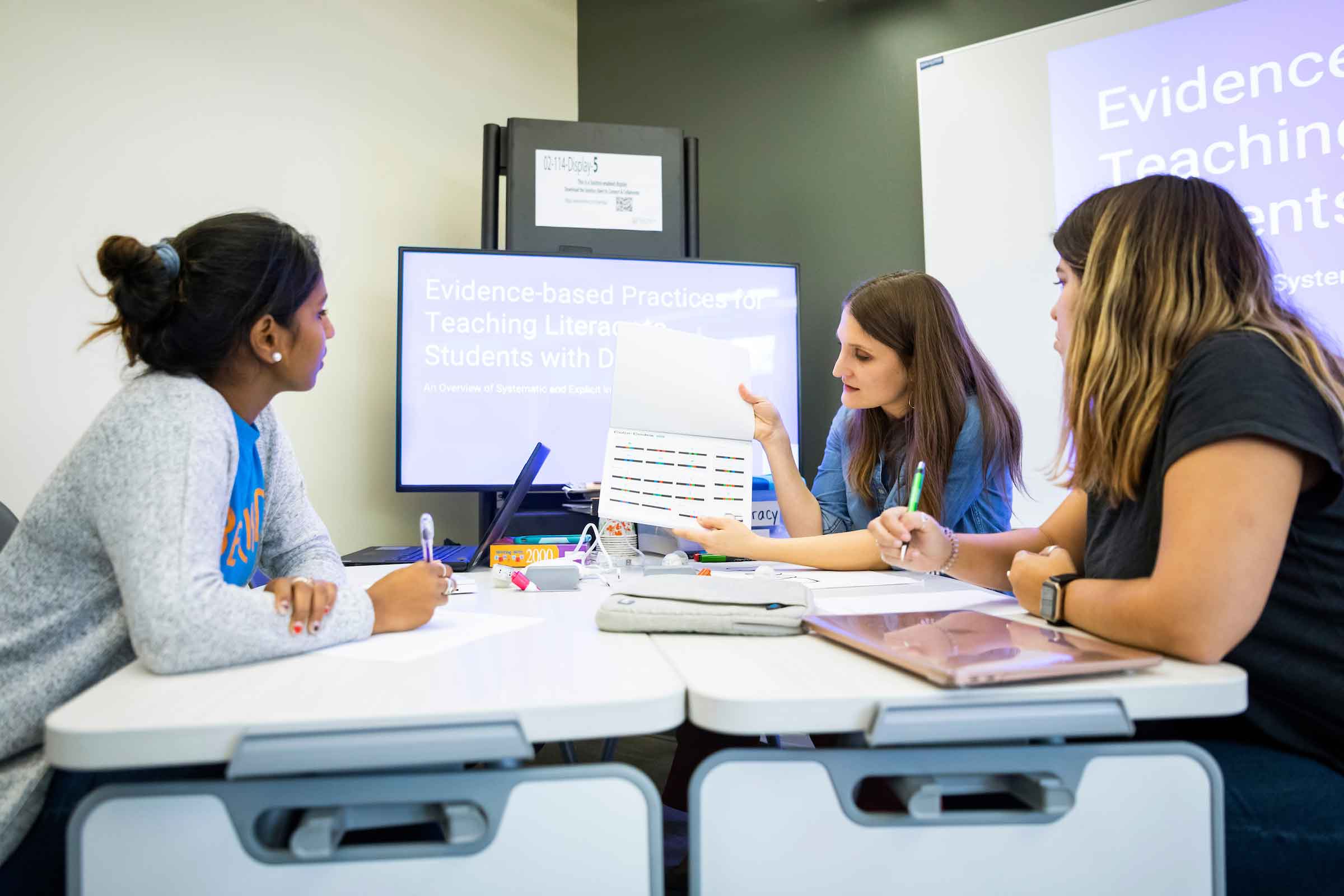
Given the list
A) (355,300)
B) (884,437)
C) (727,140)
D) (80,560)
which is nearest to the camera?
(80,560)

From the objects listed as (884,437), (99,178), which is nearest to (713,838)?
(884,437)

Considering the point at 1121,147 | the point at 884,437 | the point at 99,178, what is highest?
the point at 1121,147

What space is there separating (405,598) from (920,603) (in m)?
0.73

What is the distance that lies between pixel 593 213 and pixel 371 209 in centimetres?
72

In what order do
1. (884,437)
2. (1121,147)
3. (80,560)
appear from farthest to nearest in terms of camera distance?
1. (1121,147)
2. (884,437)
3. (80,560)

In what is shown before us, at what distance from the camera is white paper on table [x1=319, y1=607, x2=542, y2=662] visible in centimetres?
96

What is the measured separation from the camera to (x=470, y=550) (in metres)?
2.21

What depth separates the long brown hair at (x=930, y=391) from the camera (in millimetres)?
1910

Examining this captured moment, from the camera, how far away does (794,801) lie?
0.76 metres

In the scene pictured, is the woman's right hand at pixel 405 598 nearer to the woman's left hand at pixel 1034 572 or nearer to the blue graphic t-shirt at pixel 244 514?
the blue graphic t-shirt at pixel 244 514

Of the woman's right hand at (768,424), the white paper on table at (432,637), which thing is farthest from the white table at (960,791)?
the woman's right hand at (768,424)

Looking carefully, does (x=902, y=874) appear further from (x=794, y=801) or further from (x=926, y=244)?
(x=926, y=244)

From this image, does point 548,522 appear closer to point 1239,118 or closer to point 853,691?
point 853,691

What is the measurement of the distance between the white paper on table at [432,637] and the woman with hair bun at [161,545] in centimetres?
2
